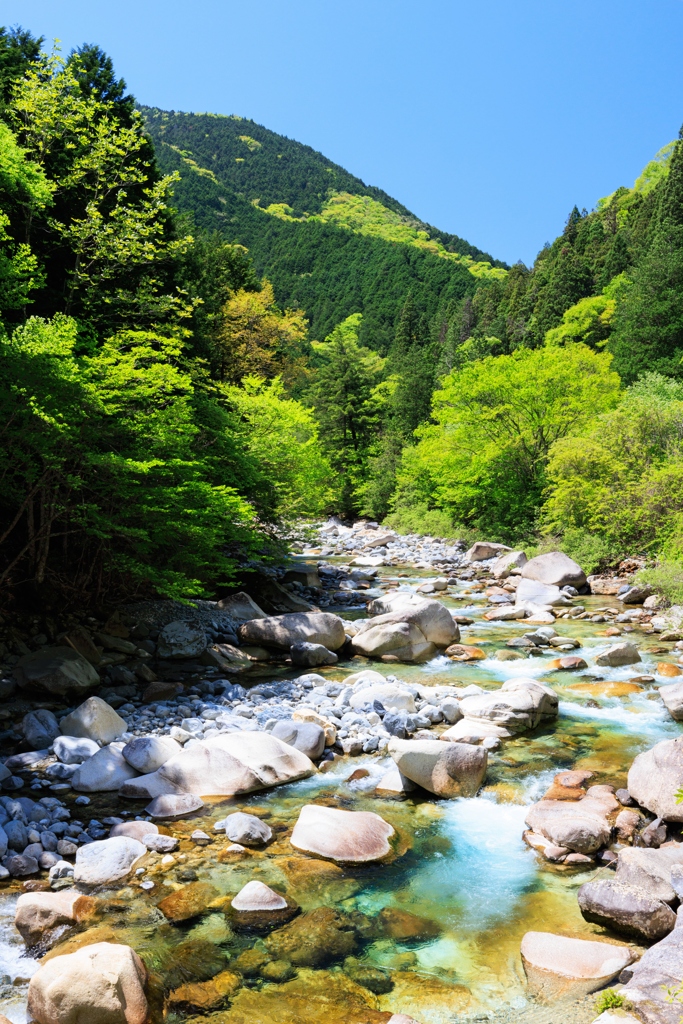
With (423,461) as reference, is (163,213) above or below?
above

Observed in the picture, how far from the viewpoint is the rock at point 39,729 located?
24.8 feet

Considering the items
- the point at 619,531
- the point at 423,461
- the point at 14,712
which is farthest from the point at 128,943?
the point at 423,461

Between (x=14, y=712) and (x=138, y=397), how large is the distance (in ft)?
14.1

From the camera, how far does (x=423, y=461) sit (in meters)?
29.2

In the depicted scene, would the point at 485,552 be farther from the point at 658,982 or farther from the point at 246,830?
the point at 658,982

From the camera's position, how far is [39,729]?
25.2ft

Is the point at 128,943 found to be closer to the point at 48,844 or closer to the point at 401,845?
the point at 48,844

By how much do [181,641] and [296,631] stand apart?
75.6 inches

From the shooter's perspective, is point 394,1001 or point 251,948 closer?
point 394,1001

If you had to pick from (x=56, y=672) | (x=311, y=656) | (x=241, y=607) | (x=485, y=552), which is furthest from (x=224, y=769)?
(x=485, y=552)

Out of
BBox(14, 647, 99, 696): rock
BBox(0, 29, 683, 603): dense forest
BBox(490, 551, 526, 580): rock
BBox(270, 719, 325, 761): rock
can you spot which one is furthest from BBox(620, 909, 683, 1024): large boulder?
BBox(490, 551, 526, 580): rock

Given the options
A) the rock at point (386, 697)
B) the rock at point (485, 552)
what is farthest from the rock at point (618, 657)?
the rock at point (485, 552)

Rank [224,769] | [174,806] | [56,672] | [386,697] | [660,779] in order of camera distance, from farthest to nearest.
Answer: [56,672], [386,697], [224,769], [174,806], [660,779]

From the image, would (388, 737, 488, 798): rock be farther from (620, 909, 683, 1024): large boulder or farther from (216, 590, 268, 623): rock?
(216, 590, 268, 623): rock
